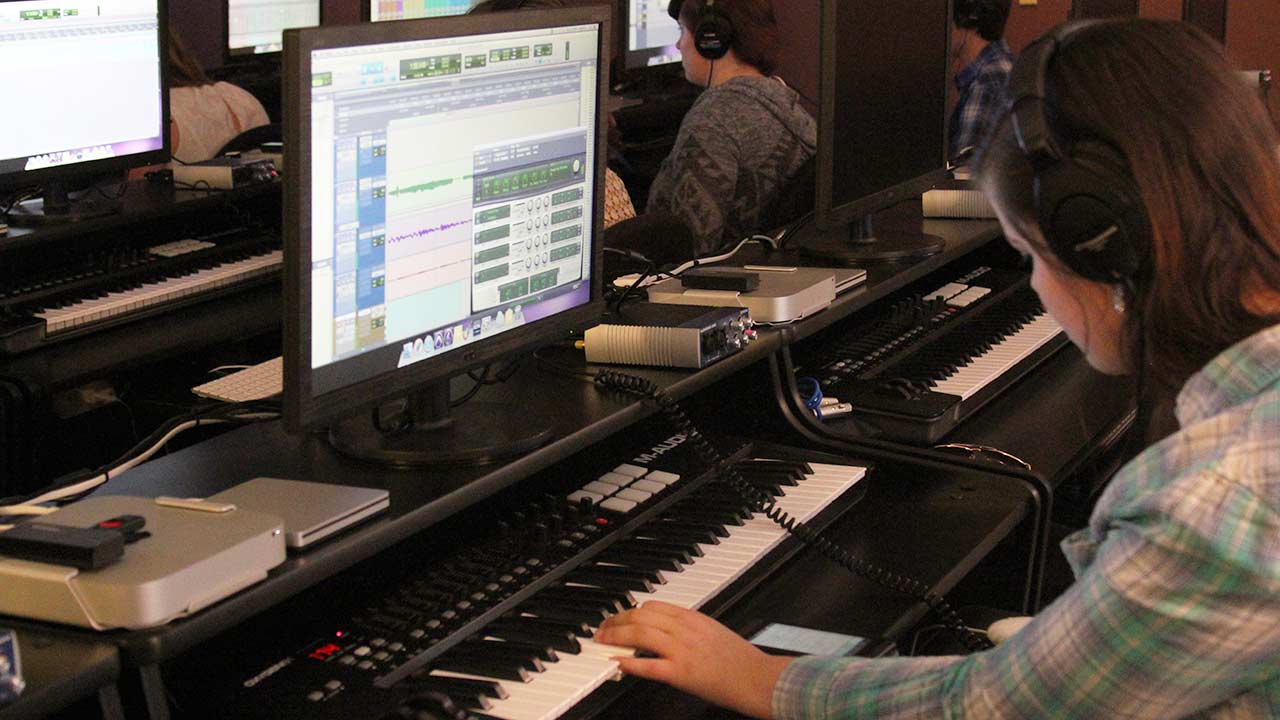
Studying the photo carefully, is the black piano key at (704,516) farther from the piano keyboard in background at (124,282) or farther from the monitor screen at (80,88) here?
the monitor screen at (80,88)

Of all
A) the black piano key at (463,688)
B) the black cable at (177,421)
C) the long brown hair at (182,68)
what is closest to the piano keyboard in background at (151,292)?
the long brown hair at (182,68)

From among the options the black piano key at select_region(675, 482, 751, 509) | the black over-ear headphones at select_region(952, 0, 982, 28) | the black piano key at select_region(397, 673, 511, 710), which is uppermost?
the black over-ear headphones at select_region(952, 0, 982, 28)

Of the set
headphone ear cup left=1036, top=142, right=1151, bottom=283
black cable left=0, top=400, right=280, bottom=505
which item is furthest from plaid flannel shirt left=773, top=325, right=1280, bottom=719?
black cable left=0, top=400, right=280, bottom=505

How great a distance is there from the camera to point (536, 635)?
143 centimetres

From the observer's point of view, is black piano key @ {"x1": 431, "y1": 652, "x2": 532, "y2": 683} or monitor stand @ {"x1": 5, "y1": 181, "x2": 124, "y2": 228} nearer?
black piano key @ {"x1": 431, "y1": 652, "x2": 532, "y2": 683}

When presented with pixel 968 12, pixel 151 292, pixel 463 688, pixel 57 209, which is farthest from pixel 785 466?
pixel 968 12

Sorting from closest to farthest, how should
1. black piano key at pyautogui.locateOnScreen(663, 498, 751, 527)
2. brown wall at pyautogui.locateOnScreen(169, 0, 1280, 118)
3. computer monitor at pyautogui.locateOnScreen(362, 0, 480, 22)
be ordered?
black piano key at pyautogui.locateOnScreen(663, 498, 751, 527) → computer monitor at pyautogui.locateOnScreen(362, 0, 480, 22) → brown wall at pyautogui.locateOnScreen(169, 0, 1280, 118)

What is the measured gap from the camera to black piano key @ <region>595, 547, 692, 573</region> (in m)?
1.62

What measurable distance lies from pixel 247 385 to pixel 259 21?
375 cm

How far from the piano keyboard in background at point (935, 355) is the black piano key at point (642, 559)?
0.60 meters

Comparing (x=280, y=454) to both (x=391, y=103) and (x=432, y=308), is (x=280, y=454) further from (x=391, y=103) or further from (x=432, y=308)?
(x=391, y=103)

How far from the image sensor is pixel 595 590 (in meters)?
1.54

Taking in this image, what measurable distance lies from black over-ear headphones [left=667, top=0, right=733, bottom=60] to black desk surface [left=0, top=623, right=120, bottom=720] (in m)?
Result: 3.00

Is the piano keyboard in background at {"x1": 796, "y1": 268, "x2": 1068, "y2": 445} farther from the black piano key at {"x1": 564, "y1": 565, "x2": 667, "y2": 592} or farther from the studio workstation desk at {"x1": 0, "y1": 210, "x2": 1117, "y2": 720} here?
the black piano key at {"x1": 564, "y1": 565, "x2": 667, "y2": 592}
